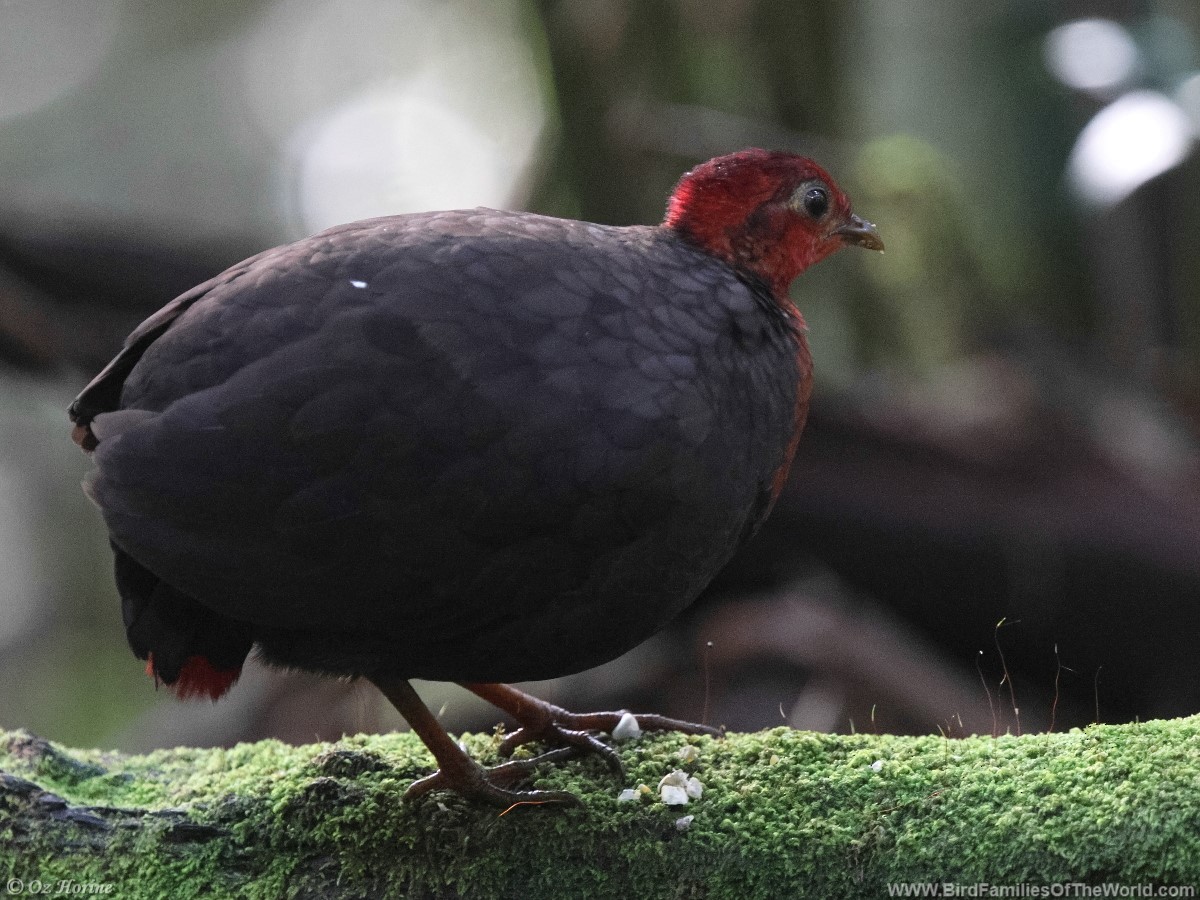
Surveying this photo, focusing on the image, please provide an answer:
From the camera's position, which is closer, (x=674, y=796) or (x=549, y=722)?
(x=674, y=796)

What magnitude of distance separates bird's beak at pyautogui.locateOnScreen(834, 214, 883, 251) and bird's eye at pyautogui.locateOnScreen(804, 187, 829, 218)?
104 mm

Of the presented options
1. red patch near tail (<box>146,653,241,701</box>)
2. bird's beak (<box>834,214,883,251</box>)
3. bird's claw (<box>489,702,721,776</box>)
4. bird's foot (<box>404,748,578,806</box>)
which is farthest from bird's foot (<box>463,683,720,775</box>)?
bird's beak (<box>834,214,883,251</box>)

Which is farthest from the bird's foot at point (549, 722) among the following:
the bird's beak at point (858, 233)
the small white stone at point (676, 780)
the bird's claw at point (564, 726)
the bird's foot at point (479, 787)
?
the bird's beak at point (858, 233)

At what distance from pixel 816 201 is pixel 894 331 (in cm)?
472

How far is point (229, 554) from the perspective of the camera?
2387 mm

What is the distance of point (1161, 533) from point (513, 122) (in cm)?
632

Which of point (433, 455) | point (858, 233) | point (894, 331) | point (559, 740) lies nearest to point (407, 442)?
point (433, 455)

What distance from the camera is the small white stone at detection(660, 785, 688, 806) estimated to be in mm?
2609

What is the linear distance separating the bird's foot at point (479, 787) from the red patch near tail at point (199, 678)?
502mm

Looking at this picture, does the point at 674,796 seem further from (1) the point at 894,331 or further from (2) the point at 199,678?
(1) the point at 894,331

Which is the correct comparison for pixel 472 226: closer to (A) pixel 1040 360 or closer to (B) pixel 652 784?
(B) pixel 652 784

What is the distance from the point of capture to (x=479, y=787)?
8.93 ft

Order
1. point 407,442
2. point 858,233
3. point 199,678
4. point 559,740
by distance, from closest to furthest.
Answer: point 407,442 < point 199,678 < point 559,740 < point 858,233

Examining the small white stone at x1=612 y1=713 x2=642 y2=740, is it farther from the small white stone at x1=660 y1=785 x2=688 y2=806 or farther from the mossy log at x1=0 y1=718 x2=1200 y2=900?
the small white stone at x1=660 y1=785 x2=688 y2=806
